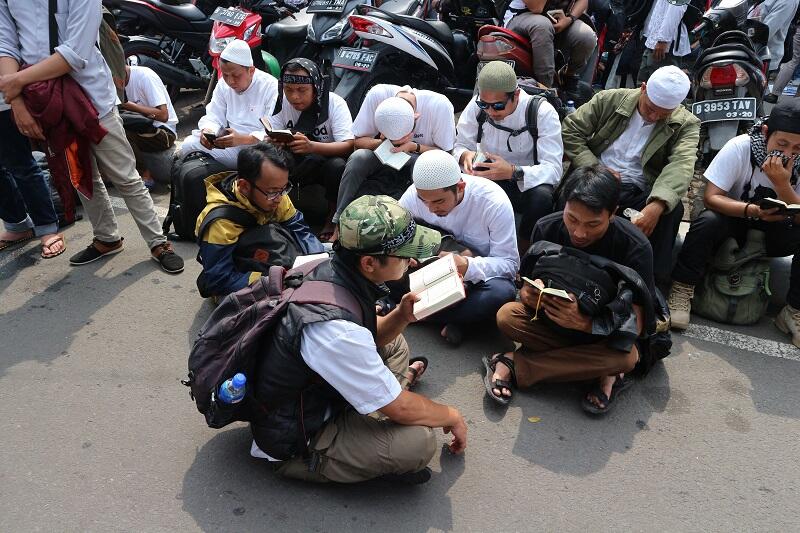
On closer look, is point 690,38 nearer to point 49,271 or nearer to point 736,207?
point 736,207

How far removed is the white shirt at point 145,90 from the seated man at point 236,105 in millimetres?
735

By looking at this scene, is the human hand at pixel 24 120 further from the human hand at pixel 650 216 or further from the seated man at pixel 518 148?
the human hand at pixel 650 216

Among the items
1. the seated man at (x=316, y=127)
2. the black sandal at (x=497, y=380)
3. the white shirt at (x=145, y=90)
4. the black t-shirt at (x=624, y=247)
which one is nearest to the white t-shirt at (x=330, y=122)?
the seated man at (x=316, y=127)

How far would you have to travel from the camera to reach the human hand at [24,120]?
3.52 meters

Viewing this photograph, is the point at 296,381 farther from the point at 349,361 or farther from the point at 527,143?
the point at 527,143

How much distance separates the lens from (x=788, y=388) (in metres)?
3.09

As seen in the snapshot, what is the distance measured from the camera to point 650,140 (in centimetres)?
388

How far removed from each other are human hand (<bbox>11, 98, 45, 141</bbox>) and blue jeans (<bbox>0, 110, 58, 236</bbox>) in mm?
353

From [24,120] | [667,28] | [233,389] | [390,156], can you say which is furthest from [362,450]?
[667,28]

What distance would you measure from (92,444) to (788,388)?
3.32 metres

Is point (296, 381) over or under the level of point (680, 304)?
over

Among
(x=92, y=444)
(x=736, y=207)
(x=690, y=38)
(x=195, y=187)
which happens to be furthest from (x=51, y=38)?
(x=690, y=38)

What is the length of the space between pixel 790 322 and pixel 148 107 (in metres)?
4.85

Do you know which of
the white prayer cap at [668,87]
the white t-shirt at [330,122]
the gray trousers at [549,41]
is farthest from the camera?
the gray trousers at [549,41]
